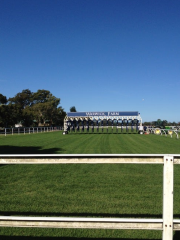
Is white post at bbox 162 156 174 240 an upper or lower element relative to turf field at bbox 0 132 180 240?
upper

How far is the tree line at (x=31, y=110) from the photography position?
5473 cm

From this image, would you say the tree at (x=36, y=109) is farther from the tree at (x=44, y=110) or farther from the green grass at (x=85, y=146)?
the green grass at (x=85, y=146)

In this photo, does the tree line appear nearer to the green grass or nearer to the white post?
the green grass

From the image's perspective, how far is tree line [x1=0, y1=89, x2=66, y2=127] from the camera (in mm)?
54728

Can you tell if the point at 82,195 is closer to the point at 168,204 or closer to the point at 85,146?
the point at 168,204

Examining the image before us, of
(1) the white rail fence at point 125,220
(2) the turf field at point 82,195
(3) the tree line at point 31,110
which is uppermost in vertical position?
(3) the tree line at point 31,110

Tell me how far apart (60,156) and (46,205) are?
2.35 metres

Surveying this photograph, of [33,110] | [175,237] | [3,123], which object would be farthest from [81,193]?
[33,110]

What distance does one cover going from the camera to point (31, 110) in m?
71.3

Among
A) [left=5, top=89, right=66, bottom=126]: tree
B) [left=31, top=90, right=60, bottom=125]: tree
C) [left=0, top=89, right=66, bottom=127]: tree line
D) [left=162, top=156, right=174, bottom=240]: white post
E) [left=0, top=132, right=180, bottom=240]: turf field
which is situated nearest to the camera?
[left=162, top=156, right=174, bottom=240]: white post

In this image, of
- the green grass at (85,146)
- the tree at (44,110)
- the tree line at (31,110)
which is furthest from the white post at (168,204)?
the tree at (44,110)

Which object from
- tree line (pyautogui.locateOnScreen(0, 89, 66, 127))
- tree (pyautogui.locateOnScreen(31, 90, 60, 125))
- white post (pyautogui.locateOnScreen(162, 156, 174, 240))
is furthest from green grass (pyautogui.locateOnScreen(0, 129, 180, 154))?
tree (pyautogui.locateOnScreen(31, 90, 60, 125))

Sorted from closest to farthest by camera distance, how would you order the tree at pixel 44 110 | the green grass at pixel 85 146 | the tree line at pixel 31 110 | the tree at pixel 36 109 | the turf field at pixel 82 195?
the turf field at pixel 82 195 → the green grass at pixel 85 146 → the tree line at pixel 31 110 → the tree at pixel 36 109 → the tree at pixel 44 110

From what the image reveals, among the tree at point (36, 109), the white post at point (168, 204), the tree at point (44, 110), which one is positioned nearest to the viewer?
the white post at point (168, 204)
